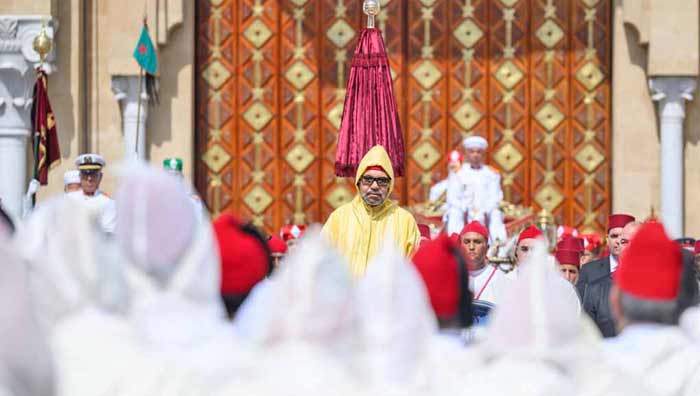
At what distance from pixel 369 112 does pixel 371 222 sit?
255 cm

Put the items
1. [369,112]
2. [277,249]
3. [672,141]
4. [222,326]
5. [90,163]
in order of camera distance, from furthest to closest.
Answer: [672,141] → [277,249] → [90,163] → [369,112] → [222,326]

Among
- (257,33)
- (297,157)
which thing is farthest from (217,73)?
(297,157)

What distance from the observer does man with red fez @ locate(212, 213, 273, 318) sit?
14.6 feet

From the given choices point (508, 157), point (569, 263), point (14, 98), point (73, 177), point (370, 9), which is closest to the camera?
point (569, 263)

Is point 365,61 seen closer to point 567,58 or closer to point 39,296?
point 567,58

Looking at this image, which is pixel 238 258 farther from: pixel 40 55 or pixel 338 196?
pixel 338 196

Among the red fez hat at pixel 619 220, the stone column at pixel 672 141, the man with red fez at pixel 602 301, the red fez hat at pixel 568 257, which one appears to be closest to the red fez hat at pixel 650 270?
the man with red fez at pixel 602 301

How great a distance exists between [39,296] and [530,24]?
1256 cm

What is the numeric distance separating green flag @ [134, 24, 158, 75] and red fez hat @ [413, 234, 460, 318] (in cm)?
1043

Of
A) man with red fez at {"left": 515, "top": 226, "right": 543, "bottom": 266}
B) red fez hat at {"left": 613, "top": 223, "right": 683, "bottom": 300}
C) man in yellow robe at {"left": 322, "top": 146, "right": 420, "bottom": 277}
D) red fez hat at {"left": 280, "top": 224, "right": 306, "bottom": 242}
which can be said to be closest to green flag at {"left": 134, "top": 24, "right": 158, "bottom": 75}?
red fez hat at {"left": 280, "top": 224, "right": 306, "bottom": 242}

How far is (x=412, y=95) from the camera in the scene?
1608cm

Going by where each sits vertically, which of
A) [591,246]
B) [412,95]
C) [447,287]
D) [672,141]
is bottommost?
[591,246]

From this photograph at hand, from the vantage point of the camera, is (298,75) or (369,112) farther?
(298,75)

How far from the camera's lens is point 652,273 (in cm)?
436
